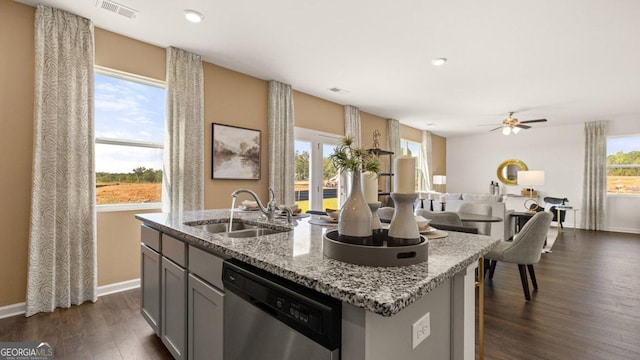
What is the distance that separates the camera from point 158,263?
1.97 m

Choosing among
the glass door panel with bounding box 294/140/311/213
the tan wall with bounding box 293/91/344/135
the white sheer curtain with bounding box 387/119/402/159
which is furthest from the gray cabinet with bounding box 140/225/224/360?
the white sheer curtain with bounding box 387/119/402/159

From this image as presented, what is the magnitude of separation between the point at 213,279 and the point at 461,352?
44.8 inches

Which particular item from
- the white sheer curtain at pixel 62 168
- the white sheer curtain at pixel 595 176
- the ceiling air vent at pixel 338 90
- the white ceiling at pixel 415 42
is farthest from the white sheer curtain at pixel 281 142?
the white sheer curtain at pixel 595 176

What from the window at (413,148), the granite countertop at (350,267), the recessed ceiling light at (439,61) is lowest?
the granite countertop at (350,267)

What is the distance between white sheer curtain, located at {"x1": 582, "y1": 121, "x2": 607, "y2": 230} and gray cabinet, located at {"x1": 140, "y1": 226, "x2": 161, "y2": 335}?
913cm

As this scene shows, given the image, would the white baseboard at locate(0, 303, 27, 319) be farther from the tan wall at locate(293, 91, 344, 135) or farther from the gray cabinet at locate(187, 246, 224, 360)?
the tan wall at locate(293, 91, 344, 135)

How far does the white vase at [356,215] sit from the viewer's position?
1.13 metres

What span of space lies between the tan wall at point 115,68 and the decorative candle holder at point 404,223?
3.13 m

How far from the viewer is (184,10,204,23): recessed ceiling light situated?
2.59 m

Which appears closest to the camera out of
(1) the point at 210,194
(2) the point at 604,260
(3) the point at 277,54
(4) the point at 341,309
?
(4) the point at 341,309

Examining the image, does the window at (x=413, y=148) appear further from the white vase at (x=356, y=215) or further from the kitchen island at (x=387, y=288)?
the white vase at (x=356, y=215)

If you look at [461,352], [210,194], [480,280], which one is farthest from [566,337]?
[210,194]

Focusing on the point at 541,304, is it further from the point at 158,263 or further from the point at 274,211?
the point at 158,263

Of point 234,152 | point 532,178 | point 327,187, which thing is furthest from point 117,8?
point 532,178
